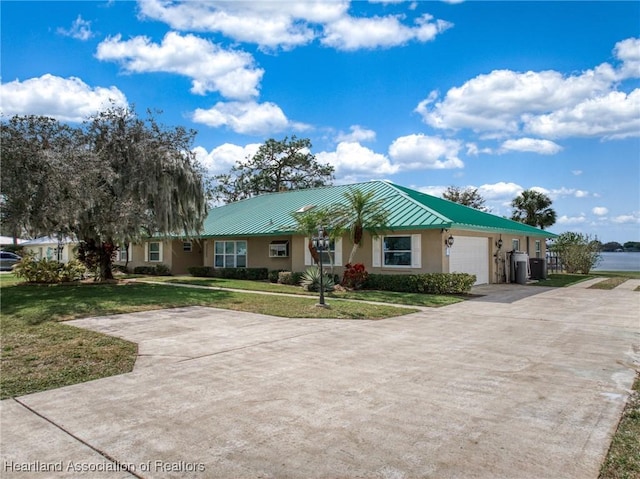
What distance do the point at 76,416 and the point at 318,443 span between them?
2.34 meters

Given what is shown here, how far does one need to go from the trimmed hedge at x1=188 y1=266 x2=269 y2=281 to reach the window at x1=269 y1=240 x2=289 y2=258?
2.80 feet

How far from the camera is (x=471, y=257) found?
60.3ft

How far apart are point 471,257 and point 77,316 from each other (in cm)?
1439

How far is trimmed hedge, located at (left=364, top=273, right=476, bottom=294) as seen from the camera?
597 inches

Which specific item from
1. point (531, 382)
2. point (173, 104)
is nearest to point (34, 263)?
point (173, 104)

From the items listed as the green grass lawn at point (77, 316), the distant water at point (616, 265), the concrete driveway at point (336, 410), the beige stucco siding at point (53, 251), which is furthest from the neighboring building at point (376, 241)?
the distant water at point (616, 265)

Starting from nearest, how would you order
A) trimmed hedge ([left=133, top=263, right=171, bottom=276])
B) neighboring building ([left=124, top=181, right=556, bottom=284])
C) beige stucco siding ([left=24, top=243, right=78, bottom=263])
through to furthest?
neighboring building ([left=124, top=181, right=556, bottom=284]) < trimmed hedge ([left=133, top=263, right=171, bottom=276]) < beige stucco siding ([left=24, top=243, right=78, bottom=263])

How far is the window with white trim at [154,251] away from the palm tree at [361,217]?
1383 cm

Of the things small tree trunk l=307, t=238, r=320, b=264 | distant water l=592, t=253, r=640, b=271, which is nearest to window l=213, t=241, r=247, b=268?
small tree trunk l=307, t=238, r=320, b=264

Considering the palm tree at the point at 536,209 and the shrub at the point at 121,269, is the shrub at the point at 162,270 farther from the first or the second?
the palm tree at the point at 536,209

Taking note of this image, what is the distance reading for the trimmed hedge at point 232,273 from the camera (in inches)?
850

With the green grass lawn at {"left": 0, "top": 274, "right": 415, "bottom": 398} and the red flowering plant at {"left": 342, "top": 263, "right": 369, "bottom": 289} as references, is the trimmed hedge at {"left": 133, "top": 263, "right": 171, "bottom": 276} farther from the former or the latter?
the red flowering plant at {"left": 342, "top": 263, "right": 369, "bottom": 289}

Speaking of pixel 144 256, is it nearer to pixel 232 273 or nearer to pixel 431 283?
pixel 232 273

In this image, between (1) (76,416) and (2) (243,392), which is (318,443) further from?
(1) (76,416)
